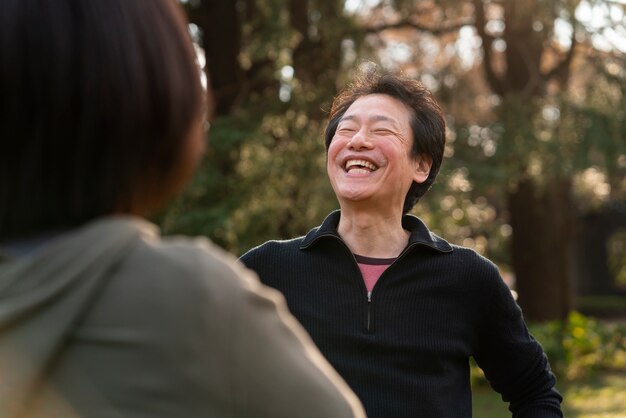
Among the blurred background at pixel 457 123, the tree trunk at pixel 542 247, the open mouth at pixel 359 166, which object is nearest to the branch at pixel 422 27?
Result: the blurred background at pixel 457 123

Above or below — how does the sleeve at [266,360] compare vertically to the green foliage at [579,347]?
above

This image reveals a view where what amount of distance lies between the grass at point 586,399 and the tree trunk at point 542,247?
2013 mm

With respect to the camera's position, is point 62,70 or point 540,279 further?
point 540,279

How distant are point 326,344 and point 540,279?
13.0 metres

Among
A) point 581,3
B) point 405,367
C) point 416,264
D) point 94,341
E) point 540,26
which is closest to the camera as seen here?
point 94,341

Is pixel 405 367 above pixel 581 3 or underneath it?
underneath

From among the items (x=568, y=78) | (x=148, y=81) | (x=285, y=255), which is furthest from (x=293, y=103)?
(x=148, y=81)

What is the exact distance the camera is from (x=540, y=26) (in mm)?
11711

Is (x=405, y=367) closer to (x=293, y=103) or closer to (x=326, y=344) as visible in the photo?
(x=326, y=344)

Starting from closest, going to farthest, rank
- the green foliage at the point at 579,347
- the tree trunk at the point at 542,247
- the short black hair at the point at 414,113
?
1. the short black hair at the point at 414,113
2. the green foliage at the point at 579,347
3. the tree trunk at the point at 542,247

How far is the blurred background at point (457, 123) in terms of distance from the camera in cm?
1059

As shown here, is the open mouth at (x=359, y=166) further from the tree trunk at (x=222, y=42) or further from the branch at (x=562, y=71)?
the branch at (x=562, y=71)

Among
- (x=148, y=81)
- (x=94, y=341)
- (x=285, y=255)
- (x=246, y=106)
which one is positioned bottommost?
(x=246, y=106)

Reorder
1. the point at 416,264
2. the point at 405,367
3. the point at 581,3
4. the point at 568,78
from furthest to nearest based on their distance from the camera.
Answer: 1. the point at 568,78
2. the point at 581,3
3. the point at 416,264
4. the point at 405,367
